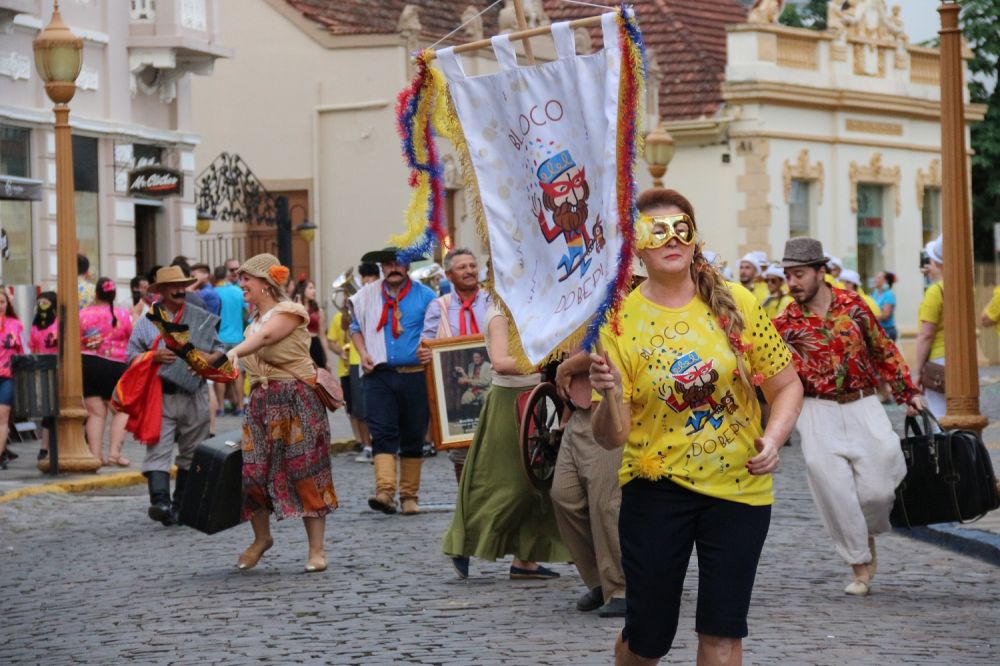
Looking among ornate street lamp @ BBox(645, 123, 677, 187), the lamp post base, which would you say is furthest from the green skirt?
ornate street lamp @ BBox(645, 123, 677, 187)

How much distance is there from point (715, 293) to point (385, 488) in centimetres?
750

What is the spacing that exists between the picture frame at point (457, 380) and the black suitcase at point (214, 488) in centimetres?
217

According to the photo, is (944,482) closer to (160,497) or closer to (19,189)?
(160,497)

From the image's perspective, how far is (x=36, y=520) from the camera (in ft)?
47.9

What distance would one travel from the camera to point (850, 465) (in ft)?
33.6

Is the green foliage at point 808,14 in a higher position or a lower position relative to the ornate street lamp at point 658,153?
higher

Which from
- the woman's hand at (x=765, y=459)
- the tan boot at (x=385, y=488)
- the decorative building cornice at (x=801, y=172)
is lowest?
the tan boot at (x=385, y=488)

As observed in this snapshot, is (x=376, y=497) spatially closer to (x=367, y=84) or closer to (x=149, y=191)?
(x=149, y=191)

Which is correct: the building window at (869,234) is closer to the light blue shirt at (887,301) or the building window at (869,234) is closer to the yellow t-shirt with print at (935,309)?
the light blue shirt at (887,301)

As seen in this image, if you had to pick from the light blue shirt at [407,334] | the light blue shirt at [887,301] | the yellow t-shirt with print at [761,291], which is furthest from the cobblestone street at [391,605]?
the light blue shirt at [887,301]

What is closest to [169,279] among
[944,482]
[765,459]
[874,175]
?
[944,482]

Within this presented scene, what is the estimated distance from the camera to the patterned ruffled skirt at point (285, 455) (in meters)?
11.1

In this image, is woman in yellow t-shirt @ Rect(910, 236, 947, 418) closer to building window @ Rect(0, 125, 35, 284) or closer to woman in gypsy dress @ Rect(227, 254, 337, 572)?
woman in gypsy dress @ Rect(227, 254, 337, 572)

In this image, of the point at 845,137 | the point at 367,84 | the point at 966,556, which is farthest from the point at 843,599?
the point at 845,137
